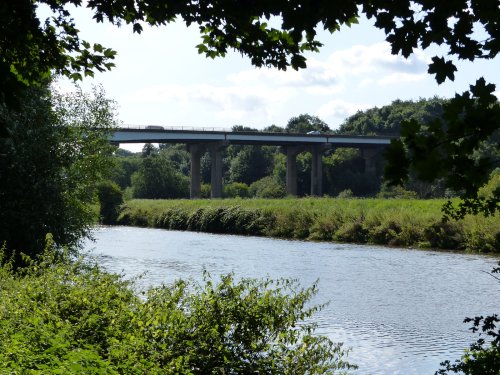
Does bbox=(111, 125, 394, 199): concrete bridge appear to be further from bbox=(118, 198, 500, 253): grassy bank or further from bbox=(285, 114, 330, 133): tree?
bbox=(285, 114, 330, 133): tree

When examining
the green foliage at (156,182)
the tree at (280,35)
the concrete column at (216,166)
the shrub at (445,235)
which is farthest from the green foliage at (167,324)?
the green foliage at (156,182)

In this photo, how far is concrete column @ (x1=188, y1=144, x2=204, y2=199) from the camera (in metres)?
77.0

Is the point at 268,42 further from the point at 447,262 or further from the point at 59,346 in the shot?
the point at 447,262

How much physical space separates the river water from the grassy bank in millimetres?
1978

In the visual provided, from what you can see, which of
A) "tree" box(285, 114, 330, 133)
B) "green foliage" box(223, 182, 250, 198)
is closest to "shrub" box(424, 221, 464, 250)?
"green foliage" box(223, 182, 250, 198)

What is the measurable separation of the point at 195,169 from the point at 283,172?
2188cm

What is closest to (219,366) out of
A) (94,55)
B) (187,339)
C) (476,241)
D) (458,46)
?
(187,339)

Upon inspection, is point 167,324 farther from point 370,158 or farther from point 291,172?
point 370,158

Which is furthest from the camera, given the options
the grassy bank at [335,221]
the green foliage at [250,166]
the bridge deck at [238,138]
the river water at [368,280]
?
the green foliage at [250,166]

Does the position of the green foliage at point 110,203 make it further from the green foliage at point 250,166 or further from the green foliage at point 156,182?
the green foliage at point 250,166

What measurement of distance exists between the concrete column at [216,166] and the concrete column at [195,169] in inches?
49.9

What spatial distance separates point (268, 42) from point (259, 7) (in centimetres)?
161

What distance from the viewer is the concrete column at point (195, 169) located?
7700 cm

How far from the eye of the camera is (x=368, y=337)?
1480 centimetres
